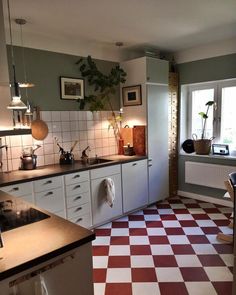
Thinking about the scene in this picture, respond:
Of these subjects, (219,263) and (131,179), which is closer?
(219,263)

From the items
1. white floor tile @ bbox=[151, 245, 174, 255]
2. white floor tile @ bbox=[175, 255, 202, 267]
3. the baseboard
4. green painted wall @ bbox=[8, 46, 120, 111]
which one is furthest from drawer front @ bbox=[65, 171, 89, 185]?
the baseboard

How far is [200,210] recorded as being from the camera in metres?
3.63

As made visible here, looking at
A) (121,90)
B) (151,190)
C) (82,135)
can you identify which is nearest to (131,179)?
(151,190)

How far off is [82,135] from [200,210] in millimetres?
2015

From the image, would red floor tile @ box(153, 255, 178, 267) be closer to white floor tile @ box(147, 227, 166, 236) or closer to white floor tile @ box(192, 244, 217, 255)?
white floor tile @ box(192, 244, 217, 255)

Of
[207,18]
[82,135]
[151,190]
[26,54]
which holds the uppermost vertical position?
[207,18]

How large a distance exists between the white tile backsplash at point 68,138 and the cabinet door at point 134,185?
0.55m

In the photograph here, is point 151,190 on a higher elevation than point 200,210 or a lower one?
higher

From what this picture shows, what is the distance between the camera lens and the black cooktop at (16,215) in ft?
4.58

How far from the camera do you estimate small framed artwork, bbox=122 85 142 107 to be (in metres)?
3.64

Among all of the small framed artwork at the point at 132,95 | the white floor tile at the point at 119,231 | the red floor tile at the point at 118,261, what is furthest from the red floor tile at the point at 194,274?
the small framed artwork at the point at 132,95

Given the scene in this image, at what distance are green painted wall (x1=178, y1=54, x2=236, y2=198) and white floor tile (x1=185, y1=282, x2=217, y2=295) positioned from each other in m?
2.00

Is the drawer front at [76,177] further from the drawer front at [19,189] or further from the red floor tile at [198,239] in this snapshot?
the red floor tile at [198,239]

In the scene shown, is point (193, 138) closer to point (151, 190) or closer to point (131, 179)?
point (151, 190)
